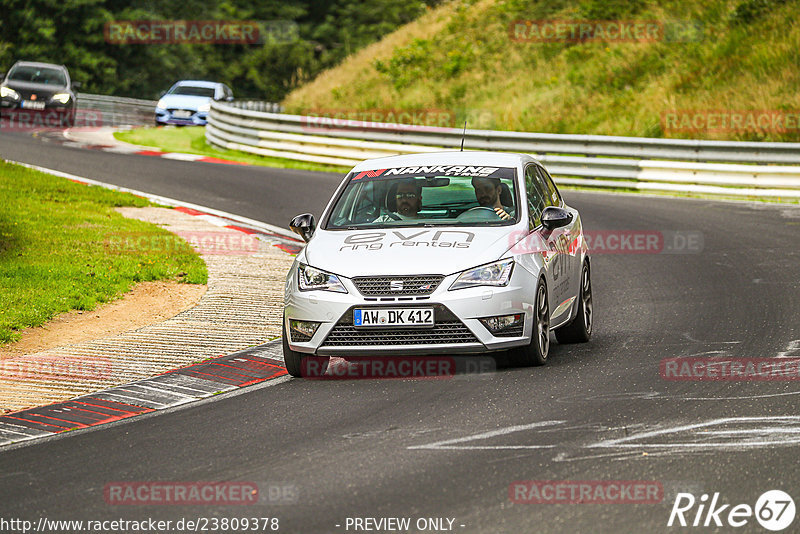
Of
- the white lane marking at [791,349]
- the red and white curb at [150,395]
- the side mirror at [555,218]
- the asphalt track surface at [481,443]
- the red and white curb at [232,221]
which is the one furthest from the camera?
the red and white curb at [232,221]

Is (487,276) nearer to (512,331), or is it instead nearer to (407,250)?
(512,331)

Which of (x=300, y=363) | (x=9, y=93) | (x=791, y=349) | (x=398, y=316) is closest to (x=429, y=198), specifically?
(x=398, y=316)

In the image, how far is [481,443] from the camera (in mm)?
7055

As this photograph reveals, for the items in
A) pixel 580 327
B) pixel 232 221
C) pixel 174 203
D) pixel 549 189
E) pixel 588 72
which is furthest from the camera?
pixel 588 72

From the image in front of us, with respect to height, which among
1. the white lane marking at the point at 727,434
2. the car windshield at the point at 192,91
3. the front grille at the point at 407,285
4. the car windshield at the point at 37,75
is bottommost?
the car windshield at the point at 192,91

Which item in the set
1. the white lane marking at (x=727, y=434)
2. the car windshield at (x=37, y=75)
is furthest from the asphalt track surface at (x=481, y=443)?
the car windshield at (x=37, y=75)

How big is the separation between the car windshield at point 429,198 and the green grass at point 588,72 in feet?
57.3

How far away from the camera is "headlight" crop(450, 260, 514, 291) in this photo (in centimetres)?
898

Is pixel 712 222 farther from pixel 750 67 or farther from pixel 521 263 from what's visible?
pixel 750 67

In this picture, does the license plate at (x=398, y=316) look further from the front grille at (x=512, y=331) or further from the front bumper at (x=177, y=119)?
the front bumper at (x=177, y=119)

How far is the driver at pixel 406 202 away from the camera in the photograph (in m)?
10.1

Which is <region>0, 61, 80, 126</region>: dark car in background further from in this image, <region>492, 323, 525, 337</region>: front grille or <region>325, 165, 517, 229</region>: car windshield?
<region>492, 323, 525, 337</region>: front grille

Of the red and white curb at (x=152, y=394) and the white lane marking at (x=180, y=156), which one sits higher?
the red and white curb at (x=152, y=394)

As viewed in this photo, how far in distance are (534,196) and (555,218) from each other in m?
0.69
